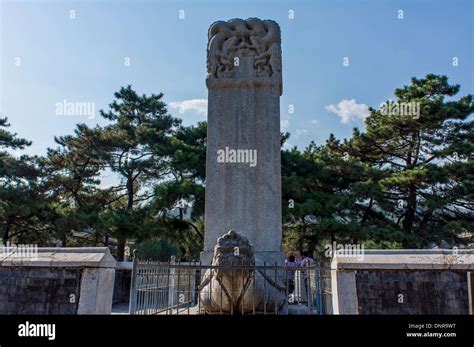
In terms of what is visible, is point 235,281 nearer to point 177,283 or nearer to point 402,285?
point 177,283

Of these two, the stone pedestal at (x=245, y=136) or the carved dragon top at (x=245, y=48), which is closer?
the stone pedestal at (x=245, y=136)

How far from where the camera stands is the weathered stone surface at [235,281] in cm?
491

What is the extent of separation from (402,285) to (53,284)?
426 centimetres

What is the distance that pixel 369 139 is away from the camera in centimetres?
1788

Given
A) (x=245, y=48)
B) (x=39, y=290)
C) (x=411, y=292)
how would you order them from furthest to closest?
(x=245, y=48), (x=39, y=290), (x=411, y=292)

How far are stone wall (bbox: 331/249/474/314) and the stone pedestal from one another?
2.89 meters

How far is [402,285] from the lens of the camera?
4.81 metres

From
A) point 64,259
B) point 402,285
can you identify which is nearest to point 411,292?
point 402,285

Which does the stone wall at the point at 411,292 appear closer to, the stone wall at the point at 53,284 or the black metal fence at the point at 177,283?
the black metal fence at the point at 177,283

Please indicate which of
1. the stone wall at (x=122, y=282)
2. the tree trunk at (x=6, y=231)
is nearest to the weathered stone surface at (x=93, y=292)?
the stone wall at (x=122, y=282)

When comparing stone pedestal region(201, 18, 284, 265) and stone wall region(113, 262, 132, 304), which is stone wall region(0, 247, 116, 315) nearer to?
stone pedestal region(201, 18, 284, 265)

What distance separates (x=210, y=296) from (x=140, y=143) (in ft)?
47.9

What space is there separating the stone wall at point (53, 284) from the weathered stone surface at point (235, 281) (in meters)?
1.41
